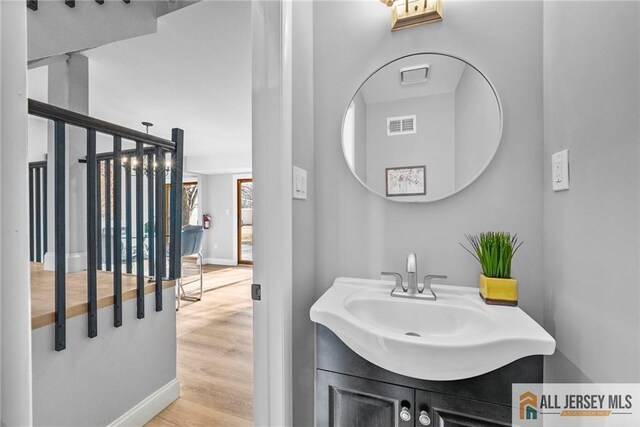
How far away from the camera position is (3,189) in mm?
418

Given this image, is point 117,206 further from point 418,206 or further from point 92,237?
point 418,206

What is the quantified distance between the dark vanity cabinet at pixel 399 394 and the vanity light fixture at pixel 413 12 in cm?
120

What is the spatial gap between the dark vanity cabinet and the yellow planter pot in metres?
0.22

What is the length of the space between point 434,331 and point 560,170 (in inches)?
25.5

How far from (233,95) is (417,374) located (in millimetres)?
3274

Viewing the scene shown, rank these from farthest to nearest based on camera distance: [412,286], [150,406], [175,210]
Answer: [175,210] → [150,406] → [412,286]

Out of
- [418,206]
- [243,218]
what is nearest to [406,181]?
[418,206]

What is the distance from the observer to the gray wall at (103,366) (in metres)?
1.23

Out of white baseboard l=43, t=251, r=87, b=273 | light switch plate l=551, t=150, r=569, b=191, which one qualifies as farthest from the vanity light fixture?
white baseboard l=43, t=251, r=87, b=273

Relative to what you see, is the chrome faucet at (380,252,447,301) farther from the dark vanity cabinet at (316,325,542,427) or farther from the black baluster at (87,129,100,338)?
the black baluster at (87,129,100,338)

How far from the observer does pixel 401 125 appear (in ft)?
4.22

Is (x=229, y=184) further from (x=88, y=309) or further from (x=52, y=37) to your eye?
(x=88, y=309)

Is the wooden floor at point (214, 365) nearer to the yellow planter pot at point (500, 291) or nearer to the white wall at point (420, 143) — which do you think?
the yellow planter pot at point (500, 291)

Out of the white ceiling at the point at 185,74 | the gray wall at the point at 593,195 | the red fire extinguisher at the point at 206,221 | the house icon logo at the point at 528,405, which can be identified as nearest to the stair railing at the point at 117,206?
the white ceiling at the point at 185,74
